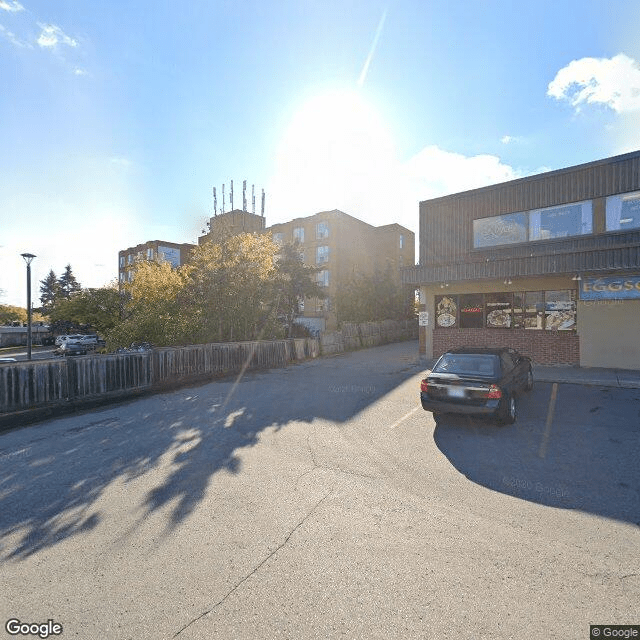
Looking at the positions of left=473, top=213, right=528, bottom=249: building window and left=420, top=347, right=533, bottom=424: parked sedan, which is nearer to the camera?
left=420, top=347, right=533, bottom=424: parked sedan

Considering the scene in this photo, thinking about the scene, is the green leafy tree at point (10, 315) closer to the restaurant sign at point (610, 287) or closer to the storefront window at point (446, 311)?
the storefront window at point (446, 311)

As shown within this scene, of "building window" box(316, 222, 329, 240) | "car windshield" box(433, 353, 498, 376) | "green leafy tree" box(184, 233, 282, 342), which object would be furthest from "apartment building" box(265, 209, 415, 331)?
"car windshield" box(433, 353, 498, 376)

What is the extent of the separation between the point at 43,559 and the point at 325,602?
2792 mm

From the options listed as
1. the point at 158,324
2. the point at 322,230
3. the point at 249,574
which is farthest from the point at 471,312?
the point at 322,230

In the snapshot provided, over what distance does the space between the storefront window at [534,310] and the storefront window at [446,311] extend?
9.66 ft

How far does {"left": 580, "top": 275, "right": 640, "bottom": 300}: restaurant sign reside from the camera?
1271 centimetres

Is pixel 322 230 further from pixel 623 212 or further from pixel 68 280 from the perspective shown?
pixel 68 280

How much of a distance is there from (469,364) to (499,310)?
31.9ft

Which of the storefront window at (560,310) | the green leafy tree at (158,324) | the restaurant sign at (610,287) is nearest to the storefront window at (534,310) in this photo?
the storefront window at (560,310)

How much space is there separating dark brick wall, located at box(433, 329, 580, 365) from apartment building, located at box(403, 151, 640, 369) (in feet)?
0.12

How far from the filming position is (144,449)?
6.36 metres

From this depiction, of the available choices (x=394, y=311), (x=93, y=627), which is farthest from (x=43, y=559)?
(x=394, y=311)

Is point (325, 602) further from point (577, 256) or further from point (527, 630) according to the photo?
point (577, 256)

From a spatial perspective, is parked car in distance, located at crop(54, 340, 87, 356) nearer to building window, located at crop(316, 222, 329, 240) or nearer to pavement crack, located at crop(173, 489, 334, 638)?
building window, located at crop(316, 222, 329, 240)
